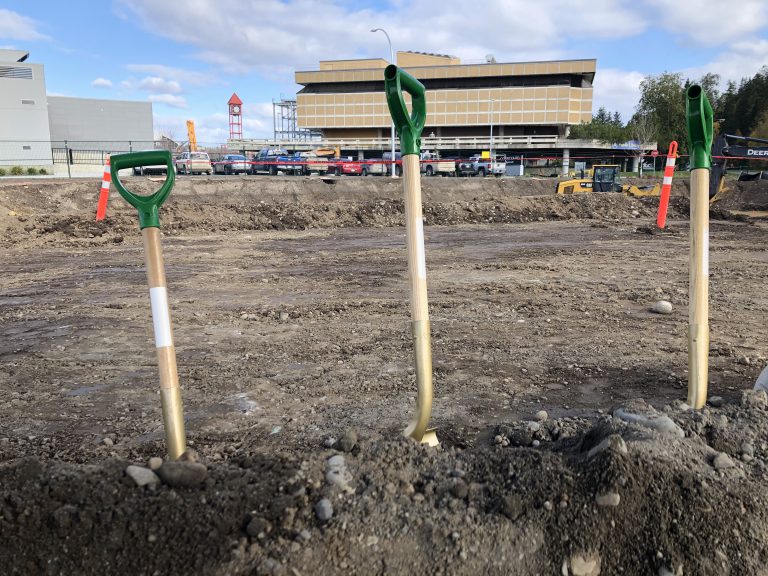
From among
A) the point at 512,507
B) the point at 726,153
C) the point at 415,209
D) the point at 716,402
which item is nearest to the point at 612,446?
the point at 512,507

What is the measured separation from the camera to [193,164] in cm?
3775

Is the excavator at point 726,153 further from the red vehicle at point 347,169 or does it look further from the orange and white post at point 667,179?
the red vehicle at point 347,169

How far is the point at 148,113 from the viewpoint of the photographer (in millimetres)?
58625

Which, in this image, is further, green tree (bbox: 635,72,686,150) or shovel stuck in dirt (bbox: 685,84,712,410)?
green tree (bbox: 635,72,686,150)

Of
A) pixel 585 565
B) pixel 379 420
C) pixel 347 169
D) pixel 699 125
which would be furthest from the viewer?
pixel 347 169

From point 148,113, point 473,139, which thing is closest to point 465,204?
point 148,113

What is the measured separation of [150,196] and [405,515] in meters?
1.74

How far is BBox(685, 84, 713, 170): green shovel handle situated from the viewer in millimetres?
3252

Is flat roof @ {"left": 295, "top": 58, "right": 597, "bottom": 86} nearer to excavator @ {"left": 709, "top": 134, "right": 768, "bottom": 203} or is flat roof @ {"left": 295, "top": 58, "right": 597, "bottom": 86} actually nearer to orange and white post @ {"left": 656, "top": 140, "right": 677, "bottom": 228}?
excavator @ {"left": 709, "top": 134, "right": 768, "bottom": 203}

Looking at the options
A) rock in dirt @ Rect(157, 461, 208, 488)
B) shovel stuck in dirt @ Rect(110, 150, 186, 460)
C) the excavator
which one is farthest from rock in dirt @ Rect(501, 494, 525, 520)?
the excavator

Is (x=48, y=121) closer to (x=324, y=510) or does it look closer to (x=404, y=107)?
(x=404, y=107)

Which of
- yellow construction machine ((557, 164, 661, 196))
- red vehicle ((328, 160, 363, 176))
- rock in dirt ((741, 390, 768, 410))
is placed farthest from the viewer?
red vehicle ((328, 160, 363, 176))

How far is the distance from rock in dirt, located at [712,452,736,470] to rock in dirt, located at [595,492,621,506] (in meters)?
0.67

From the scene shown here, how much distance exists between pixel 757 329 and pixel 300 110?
88134 millimetres
